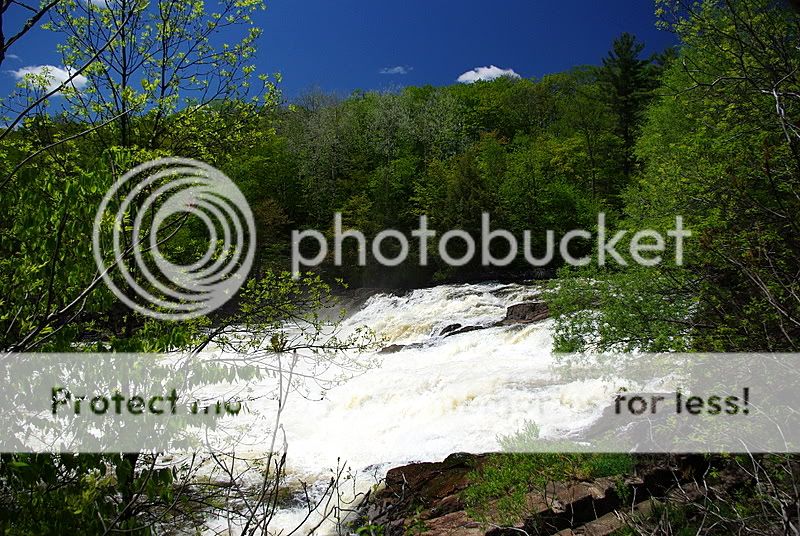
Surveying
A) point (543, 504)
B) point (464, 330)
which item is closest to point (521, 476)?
point (543, 504)

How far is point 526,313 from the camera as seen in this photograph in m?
16.2

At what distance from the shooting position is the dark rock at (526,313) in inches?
611

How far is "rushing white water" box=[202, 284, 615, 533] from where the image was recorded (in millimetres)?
9305

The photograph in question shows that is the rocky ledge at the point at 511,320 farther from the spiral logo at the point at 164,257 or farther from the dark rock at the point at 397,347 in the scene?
the spiral logo at the point at 164,257

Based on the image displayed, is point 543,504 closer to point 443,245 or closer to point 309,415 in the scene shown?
point 309,415

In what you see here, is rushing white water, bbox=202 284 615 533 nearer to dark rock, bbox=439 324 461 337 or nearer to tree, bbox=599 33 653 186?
dark rock, bbox=439 324 461 337

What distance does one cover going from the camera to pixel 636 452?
7.64 m

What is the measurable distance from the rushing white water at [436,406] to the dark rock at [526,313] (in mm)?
771

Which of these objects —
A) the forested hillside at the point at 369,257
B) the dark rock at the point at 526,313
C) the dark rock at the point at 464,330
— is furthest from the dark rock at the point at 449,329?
the forested hillside at the point at 369,257

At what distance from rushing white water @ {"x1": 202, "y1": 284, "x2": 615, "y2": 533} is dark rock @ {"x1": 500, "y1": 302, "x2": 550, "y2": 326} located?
771mm

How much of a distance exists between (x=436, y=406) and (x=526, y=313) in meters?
6.48

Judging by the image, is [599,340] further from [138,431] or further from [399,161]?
[399,161]

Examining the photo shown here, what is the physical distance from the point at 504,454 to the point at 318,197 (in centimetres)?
3083

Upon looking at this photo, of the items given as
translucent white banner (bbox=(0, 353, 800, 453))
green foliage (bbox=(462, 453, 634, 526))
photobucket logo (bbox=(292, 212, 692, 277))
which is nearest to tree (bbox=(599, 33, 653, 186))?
photobucket logo (bbox=(292, 212, 692, 277))
